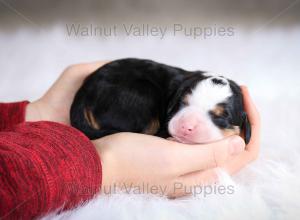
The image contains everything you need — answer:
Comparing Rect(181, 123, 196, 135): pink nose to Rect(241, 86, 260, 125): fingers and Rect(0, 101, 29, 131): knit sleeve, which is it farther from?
Rect(0, 101, 29, 131): knit sleeve

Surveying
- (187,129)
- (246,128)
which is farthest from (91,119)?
(246,128)

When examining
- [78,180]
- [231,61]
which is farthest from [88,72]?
[231,61]

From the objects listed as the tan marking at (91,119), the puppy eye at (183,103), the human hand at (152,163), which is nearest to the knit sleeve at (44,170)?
the human hand at (152,163)

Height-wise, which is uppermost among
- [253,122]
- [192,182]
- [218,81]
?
[218,81]

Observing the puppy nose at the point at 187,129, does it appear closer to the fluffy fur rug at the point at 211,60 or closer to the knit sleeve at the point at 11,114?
the fluffy fur rug at the point at 211,60

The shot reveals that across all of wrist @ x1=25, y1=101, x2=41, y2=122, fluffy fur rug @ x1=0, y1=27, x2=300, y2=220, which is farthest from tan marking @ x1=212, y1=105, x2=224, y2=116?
wrist @ x1=25, y1=101, x2=41, y2=122

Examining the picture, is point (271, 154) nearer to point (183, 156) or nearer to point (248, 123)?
point (248, 123)

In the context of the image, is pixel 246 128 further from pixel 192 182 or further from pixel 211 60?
pixel 211 60
